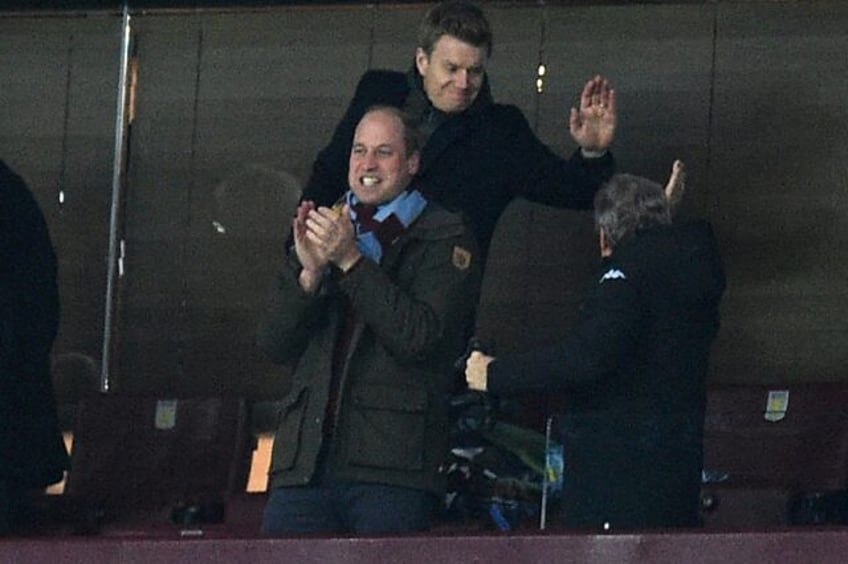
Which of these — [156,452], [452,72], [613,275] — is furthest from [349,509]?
[156,452]

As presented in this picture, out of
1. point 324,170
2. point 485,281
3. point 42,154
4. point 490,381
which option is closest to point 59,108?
point 42,154

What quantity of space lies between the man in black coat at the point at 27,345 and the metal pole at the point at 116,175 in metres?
1.74

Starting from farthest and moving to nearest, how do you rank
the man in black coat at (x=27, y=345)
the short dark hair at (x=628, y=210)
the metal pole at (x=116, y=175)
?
the metal pole at (x=116, y=175), the man in black coat at (x=27, y=345), the short dark hair at (x=628, y=210)

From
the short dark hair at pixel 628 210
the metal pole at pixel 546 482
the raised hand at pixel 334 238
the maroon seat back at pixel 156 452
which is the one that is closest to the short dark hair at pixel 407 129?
the raised hand at pixel 334 238

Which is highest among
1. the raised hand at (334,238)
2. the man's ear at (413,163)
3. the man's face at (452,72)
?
the man's face at (452,72)

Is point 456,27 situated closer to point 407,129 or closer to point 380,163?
point 407,129

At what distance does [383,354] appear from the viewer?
24.3ft

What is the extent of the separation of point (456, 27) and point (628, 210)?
0.89m

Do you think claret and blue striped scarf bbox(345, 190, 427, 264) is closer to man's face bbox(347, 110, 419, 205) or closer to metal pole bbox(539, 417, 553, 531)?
man's face bbox(347, 110, 419, 205)

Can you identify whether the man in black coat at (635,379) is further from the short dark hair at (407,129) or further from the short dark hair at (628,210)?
the short dark hair at (407,129)

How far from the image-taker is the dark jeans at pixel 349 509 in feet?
23.9

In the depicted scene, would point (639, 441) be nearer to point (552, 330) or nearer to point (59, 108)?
point (552, 330)

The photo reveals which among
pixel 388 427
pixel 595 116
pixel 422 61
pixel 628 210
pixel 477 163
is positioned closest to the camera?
pixel 388 427

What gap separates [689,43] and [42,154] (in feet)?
7.92
